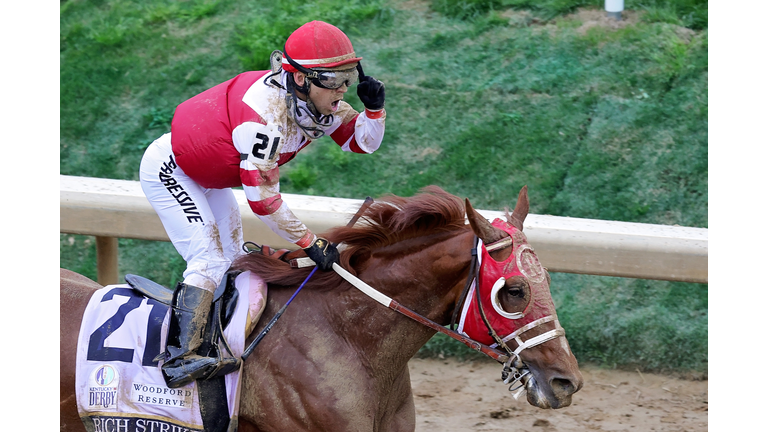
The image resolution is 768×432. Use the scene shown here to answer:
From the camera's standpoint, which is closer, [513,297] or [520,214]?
[513,297]

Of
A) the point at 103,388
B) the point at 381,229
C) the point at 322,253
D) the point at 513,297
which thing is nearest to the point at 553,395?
the point at 513,297

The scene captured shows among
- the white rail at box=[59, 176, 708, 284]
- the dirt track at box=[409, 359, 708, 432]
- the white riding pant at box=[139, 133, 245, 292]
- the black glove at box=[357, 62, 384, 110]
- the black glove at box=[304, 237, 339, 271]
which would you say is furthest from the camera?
the dirt track at box=[409, 359, 708, 432]

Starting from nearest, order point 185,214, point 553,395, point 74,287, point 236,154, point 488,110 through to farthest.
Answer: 1. point 553,395
2. point 236,154
3. point 185,214
4. point 74,287
5. point 488,110

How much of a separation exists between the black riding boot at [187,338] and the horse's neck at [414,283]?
66cm

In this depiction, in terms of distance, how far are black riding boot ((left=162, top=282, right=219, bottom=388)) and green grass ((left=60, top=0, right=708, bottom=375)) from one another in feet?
8.88

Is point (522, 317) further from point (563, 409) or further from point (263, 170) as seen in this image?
point (563, 409)

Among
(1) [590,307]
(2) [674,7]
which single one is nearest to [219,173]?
(1) [590,307]

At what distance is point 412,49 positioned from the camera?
295 inches

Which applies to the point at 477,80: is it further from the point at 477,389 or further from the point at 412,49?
the point at 477,389

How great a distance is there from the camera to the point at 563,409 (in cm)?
497

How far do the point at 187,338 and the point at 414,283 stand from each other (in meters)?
0.98

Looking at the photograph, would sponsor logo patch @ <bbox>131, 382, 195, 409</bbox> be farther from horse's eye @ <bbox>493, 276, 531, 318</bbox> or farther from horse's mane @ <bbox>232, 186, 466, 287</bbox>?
horse's eye @ <bbox>493, 276, 531, 318</bbox>

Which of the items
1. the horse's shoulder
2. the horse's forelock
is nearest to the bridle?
the horse's forelock

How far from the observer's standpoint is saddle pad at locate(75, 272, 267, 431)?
316cm
